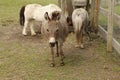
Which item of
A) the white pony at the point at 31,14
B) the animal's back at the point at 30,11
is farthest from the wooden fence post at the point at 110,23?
the animal's back at the point at 30,11

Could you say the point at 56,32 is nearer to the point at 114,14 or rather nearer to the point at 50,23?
the point at 50,23

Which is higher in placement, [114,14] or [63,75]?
[114,14]

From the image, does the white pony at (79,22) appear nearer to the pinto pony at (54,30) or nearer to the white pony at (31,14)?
the pinto pony at (54,30)

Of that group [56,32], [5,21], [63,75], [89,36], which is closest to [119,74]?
[63,75]

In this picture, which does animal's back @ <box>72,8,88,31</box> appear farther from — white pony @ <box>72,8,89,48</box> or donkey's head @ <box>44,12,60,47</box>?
donkey's head @ <box>44,12,60,47</box>

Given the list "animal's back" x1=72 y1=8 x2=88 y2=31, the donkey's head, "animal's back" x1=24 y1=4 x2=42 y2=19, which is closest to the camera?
the donkey's head

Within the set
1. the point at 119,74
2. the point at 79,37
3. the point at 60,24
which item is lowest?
the point at 119,74

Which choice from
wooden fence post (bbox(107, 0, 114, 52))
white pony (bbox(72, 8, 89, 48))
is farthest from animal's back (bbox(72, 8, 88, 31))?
wooden fence post (bbox(107, 0, 114, 52))

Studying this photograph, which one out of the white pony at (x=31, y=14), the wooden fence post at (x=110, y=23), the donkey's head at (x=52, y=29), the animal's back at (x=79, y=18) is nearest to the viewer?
the donkey's head at (x=52, y=29)

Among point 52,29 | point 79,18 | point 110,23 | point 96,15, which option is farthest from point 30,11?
point 52,29

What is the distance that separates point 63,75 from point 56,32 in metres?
0.91

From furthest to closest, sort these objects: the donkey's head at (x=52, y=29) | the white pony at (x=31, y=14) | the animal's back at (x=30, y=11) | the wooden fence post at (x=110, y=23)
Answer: the animal's back at (x=30, y=11) → the white pony at (x=31, y=14) → the wooden fence post at (x=110, y=23) → the donkey's head at (x=52, y=29)

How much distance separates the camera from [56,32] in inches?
242

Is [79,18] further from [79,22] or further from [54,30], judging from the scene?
[54,30]
